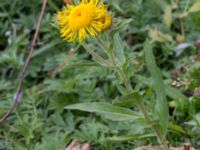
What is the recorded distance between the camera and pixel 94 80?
240 cm

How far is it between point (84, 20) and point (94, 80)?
83cm

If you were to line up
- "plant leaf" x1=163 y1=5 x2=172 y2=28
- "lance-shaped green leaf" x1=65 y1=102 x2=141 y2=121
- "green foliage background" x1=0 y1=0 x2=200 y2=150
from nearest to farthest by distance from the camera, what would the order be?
"lance-shaped green leaf" x1=65 y1=102 x2=141 y2=121
"green foliage background" x1=0 y1=0 x2=200 y2=150
"plant leaf" x1=163 y1=5 x2=172 y2=28

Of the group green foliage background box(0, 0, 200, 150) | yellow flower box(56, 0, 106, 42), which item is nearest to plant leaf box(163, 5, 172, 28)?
green foliage background box(0, 0, 200, 150)

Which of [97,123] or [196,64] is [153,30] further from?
[97,123]

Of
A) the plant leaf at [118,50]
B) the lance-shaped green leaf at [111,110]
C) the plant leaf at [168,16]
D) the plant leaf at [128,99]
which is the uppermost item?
the plant leaf at [168,16]

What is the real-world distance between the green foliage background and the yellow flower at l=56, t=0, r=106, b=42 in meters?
0.08

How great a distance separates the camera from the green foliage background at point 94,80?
2.03m

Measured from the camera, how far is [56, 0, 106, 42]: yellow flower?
5.16ft

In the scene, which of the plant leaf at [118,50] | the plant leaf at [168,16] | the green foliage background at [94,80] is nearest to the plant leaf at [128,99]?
the green foliage background at [94,80]

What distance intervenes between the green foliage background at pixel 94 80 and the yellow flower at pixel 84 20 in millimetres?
84

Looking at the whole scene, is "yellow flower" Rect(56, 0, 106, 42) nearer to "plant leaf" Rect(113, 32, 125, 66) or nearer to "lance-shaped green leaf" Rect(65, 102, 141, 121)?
"plant leaf" Rect(113, 32, 125, 66)

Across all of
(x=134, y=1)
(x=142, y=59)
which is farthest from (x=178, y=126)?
(x=134, y=1)

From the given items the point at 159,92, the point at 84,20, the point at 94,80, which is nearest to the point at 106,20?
the point at 84,20

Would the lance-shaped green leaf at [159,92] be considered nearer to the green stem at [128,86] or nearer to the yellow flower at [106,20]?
the green stem at [128,86]
